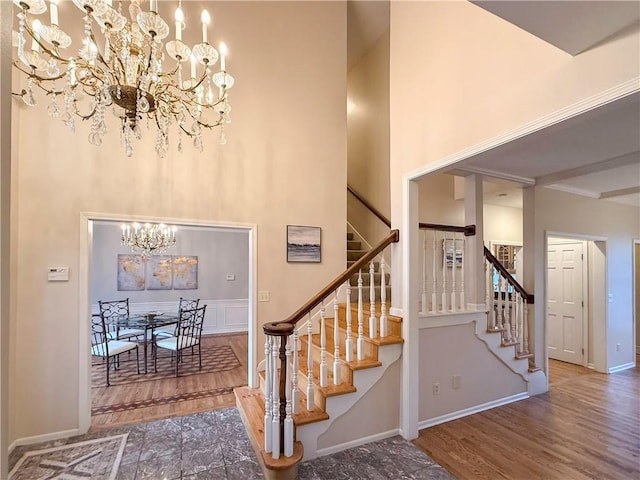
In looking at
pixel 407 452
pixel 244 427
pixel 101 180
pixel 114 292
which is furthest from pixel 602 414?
pixel 114 292

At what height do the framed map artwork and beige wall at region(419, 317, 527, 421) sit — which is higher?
the framed map artwork

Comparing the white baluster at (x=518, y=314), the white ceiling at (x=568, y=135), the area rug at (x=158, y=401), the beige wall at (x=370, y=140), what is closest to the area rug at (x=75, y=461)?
the area rug at (x=158, y=401)

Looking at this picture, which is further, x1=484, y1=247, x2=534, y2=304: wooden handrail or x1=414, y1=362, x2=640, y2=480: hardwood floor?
x1=484, y1=247, x2=534, y2=304: wooden handrail

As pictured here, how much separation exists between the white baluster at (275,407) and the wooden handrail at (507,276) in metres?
2.67

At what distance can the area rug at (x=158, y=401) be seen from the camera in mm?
3293

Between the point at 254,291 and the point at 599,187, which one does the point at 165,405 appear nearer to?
the point at 254,291

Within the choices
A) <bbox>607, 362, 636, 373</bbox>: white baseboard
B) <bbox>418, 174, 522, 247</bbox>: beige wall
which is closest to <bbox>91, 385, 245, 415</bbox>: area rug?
<bbox>418, 174, 522, 247</bbox>: beige wall

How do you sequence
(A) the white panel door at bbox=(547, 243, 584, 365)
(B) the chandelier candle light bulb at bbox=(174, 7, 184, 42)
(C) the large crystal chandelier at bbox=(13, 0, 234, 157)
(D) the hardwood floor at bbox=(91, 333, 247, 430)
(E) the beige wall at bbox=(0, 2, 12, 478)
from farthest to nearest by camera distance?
(A) the white panel door at bbox=(547, 243, 584, 365)
(D) the hardwood floor at bbox=(91, 333, 247, 430)
(B) the chandelier candle light bulb at bbox=(174, 7, 184, 42)
(C) the large crystal chandelier at bbox=(13, 0, 234, 157)
(E) the beige wall at bbox=(0, 2, 12, 478)

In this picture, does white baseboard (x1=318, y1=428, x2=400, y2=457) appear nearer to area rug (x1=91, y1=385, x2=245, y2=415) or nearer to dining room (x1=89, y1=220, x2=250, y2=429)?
dining room (x1=89, y1=220, x2=250, y2=429)

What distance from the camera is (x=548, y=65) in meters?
1.71

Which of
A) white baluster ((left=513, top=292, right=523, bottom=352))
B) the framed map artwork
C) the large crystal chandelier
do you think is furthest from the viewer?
the framed map artwork

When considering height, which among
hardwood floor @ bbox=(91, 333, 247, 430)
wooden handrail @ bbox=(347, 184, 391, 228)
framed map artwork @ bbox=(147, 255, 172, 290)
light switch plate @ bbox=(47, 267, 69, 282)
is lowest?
hardwood floor @ bbox=(91, 333, 247, 430)

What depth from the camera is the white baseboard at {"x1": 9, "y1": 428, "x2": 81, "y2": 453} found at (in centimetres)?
263

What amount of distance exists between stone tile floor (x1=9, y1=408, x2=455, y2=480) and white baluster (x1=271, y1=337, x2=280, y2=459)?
0.31m
